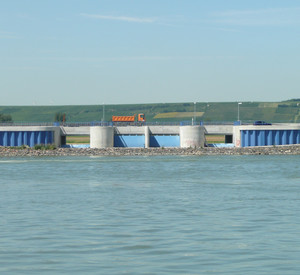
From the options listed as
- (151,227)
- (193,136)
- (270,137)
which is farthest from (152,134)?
(151,227)

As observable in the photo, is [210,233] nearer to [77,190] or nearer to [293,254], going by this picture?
[293,254]

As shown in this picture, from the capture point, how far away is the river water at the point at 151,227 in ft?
69.5

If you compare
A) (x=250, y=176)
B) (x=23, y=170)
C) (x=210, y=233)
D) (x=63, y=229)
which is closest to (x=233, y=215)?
(x=210, y=233)

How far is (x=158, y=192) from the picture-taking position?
4572 centimetres

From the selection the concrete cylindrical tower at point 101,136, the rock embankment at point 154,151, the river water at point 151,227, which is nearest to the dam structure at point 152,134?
the concrete cylindrical tower at point 101,136

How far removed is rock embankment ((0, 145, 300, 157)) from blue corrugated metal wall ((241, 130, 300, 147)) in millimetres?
4307

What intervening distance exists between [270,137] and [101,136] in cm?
2933

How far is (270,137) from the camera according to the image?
114 m

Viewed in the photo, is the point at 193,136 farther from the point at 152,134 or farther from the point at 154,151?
the point at 152,134

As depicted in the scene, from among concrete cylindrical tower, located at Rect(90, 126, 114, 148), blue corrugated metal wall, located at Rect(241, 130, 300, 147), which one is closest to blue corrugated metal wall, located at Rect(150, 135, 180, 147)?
concrete cylindrical tower, located at Rect(90, 126, 114, 148)

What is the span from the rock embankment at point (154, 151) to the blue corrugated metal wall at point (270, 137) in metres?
4.31

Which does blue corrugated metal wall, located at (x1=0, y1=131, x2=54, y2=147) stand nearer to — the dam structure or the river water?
the dam structure

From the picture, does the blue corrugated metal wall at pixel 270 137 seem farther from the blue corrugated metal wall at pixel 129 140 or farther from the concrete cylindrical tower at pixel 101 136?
the concrete cylindrical tower at pixel 101 136

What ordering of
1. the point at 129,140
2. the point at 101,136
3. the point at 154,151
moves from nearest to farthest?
1. the point at 154,151
2. the point at 101,136
3. the point at 129,140
